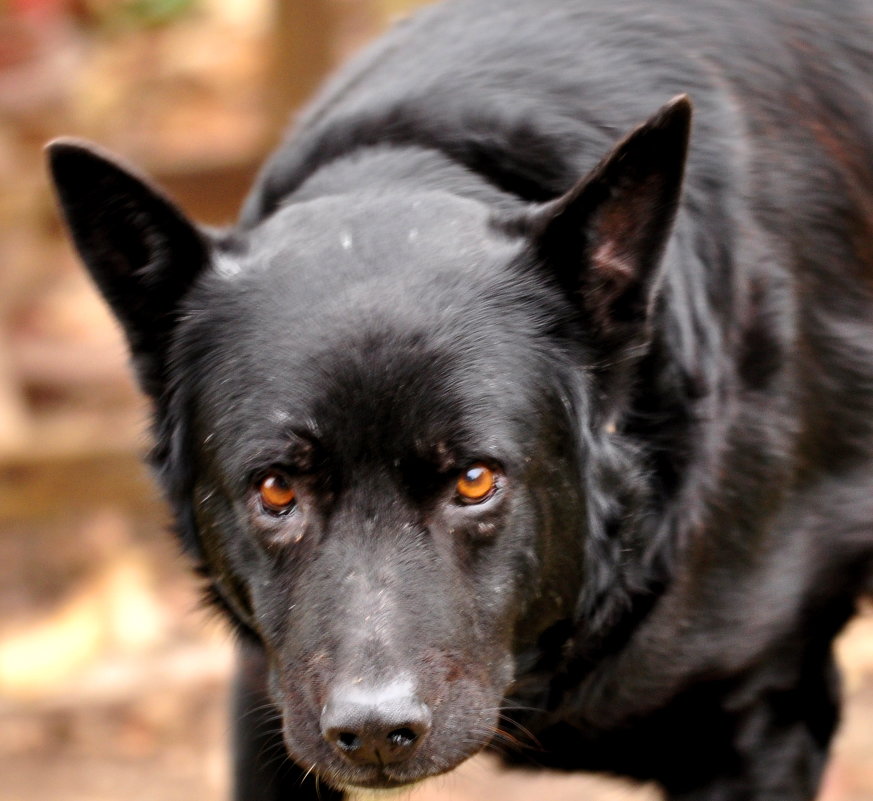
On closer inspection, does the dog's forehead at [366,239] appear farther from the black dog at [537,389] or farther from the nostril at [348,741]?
the nostril at [348,741]

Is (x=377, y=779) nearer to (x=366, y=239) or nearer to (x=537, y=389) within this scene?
(x=537, y=389)

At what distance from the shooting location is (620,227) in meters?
2.66

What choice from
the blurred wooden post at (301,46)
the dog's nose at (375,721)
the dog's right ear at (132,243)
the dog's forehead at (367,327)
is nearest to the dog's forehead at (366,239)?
the dog's forehead at (367,327)

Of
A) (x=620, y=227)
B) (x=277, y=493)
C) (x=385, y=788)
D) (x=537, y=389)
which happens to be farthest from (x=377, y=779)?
(x=620, y=227)

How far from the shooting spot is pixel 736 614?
297cm

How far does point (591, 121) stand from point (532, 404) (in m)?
0.69

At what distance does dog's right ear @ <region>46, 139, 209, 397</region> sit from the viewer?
8.72 ft

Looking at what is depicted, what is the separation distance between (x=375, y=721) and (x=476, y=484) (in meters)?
0.48

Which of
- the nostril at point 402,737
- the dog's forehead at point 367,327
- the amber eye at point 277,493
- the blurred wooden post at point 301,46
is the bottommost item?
the blurred wooden post at point 301,46

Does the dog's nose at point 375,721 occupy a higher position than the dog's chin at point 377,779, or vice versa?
the dog's nose at point 375,721

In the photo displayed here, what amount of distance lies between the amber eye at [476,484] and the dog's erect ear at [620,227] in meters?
0.41

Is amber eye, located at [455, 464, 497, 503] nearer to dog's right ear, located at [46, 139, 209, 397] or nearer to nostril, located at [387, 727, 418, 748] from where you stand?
nostril, located at [387, 727, 418, 748]

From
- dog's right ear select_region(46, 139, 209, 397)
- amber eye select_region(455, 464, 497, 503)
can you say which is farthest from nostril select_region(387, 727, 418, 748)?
dog's right ear select_region(46, 139, 209, 397)

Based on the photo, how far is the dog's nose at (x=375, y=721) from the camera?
2.30m
